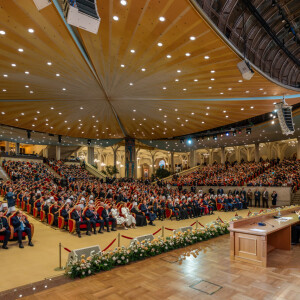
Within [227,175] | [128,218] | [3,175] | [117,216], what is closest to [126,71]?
[117,216]

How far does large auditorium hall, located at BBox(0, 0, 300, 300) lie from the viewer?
459 cm

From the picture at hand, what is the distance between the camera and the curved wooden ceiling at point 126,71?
6.34 m

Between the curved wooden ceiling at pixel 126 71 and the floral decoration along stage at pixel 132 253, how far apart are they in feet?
17.7

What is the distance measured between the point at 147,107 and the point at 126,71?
5124mm

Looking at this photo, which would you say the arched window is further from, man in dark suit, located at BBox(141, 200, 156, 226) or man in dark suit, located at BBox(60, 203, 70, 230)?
man in dark suit, located at BBox(60, 203, 70, 230)

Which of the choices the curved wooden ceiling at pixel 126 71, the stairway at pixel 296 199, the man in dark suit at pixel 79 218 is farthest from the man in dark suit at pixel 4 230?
the stairway at pixel 296 199

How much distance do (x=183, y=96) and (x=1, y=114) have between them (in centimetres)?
1145

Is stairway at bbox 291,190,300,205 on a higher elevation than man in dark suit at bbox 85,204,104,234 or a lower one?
Result: lower

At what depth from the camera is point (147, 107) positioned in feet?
48.7

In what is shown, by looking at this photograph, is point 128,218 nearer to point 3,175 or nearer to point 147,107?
point 147,107

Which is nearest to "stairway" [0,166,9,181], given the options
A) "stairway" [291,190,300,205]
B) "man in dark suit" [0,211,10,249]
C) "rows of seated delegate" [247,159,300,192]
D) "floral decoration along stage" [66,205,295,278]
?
"man in dark suit" [0,211,10,249]

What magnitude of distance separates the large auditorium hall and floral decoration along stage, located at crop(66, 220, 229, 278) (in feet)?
0.09

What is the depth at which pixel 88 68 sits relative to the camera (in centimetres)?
948

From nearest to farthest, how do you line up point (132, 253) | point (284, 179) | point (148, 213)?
point (132, 253), point (148, 213), point (284, 179)
